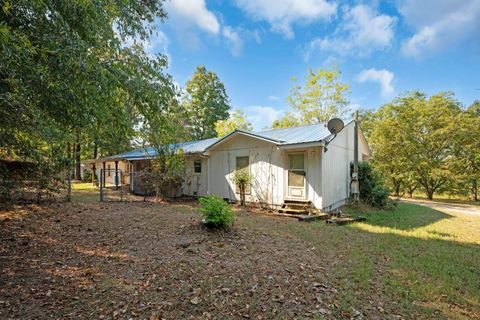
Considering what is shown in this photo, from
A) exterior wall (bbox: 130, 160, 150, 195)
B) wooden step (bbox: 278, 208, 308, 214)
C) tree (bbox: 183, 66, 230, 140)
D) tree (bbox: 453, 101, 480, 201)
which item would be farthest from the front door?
tree (bbox: 183, 66, 230, 140)

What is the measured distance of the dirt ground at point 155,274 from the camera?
2.89m

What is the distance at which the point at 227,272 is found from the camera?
3811mm

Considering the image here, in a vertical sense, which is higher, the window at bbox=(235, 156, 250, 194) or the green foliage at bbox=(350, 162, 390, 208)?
the window at bbox=(235, 156, 250, 194)

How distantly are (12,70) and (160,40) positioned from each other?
543 cm

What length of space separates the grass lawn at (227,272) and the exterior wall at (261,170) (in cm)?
305

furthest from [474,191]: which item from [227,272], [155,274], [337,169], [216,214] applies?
[155,274]

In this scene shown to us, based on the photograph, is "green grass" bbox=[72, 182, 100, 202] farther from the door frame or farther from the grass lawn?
the door frame

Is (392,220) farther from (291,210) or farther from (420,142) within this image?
(420,142)

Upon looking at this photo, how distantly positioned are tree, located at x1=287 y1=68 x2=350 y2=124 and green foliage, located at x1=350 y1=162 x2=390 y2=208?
16.8 metres

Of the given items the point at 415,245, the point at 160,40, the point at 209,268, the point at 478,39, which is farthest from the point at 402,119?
the point at 209,268

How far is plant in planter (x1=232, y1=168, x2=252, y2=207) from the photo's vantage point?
10641mm

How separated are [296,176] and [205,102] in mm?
25379

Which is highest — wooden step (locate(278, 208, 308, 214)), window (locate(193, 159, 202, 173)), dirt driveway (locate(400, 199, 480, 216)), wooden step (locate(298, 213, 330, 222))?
window (locate(193, 159, 202, 173))

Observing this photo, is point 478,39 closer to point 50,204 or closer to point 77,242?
point 77,242
